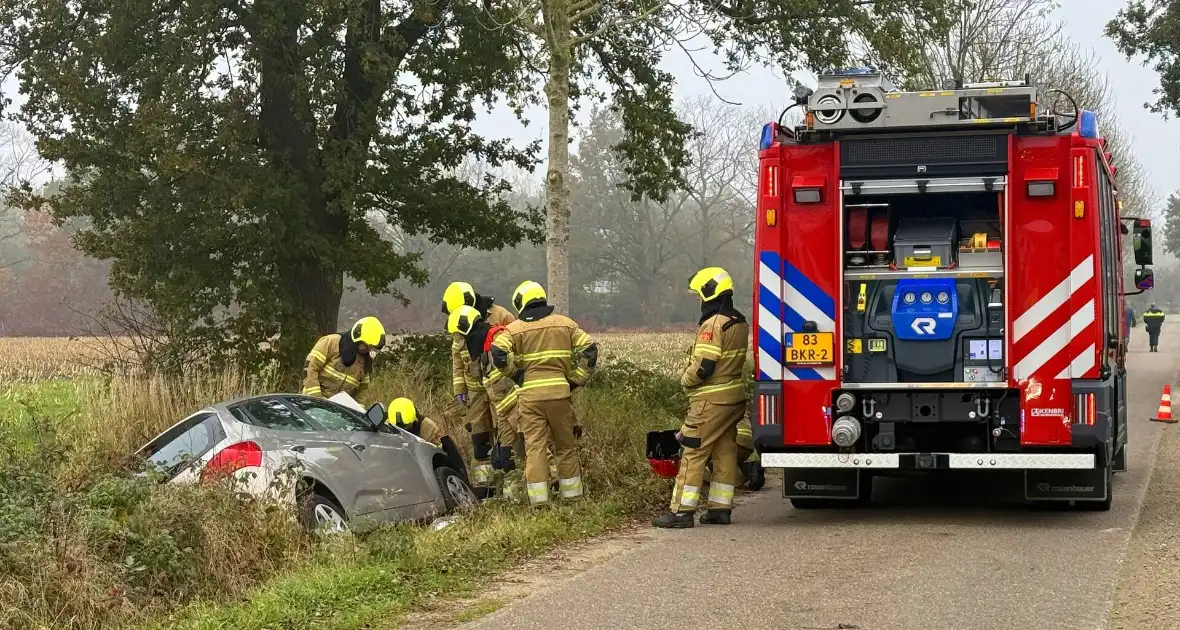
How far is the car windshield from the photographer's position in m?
9.66

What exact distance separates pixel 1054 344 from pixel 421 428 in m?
5.17

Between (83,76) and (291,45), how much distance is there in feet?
8.32

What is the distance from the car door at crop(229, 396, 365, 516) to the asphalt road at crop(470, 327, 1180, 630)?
2.05 metres

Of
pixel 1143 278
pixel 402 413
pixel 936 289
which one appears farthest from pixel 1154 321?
pixel 402 413

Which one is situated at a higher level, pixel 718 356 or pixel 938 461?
pixel 718 356

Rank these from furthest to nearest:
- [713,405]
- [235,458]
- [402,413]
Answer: [402,413] < [713,405] < [235,458]

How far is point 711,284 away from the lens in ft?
31.7

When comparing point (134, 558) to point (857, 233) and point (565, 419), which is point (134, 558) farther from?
Answer: point (857, 233)

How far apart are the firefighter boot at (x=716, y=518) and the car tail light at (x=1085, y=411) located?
8.10 feet

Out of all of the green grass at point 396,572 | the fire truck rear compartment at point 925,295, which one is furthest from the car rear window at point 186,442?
the fire truck rear compartment at point 925,295

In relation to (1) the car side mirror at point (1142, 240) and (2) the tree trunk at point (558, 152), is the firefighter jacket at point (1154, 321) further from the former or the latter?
(1) the car side mirror at point (1142, 240)

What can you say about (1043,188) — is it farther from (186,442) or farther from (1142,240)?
(186,442)

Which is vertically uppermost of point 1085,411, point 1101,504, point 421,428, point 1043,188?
point 1043,188

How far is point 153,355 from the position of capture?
1620 centimetres
